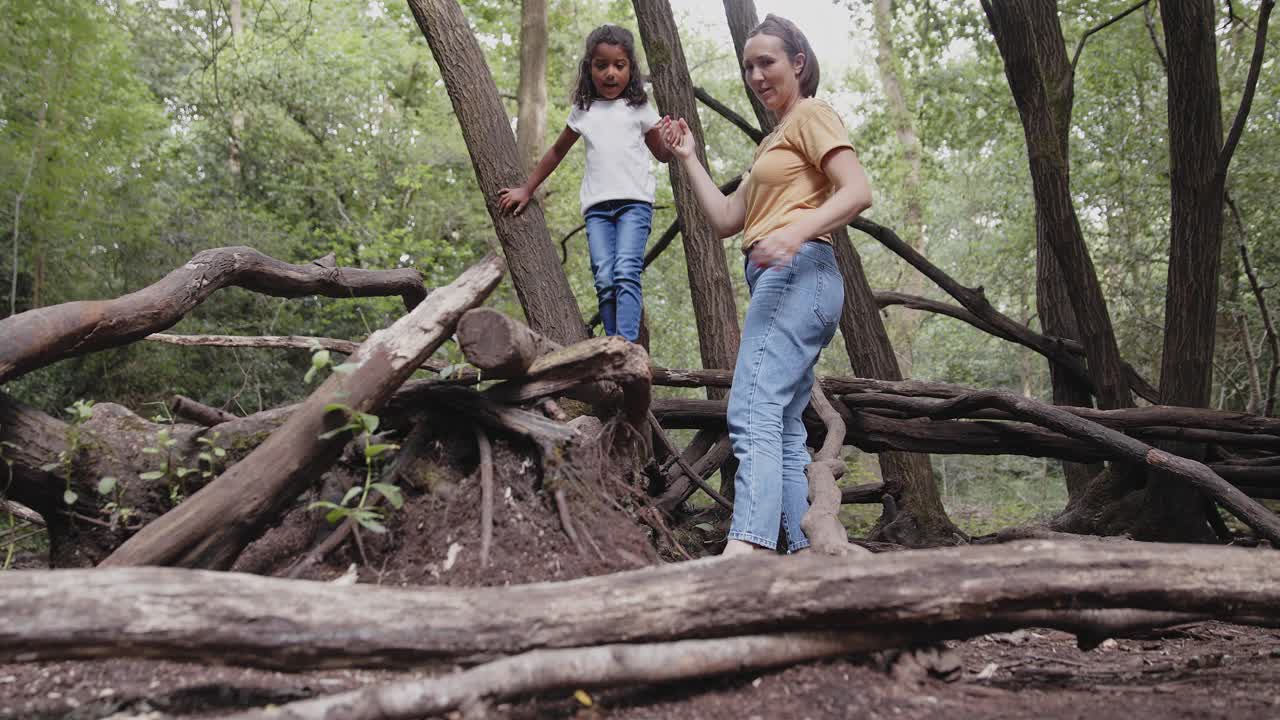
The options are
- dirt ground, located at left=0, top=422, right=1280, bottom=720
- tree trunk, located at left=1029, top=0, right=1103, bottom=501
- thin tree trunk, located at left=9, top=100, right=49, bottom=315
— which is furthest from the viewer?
thin tree trunk, located at left=9, top=100, right=49, bottom=315

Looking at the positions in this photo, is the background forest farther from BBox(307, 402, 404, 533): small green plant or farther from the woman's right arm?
the woman's right arm

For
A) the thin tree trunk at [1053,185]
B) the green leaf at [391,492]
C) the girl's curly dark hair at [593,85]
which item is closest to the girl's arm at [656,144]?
the girl's curly dark hair at [593,85]

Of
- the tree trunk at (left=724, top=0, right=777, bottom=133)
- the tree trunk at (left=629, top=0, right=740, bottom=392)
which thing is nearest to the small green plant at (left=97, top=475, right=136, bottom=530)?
the tree trunk at (left=629, top=0, right=740, bottom=392)

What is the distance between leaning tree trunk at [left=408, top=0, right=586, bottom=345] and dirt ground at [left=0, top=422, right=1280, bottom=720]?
1398 mm

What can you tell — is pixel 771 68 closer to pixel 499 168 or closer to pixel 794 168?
pixel 794 168

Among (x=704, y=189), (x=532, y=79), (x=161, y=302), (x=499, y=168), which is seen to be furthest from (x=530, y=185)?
(x=532, y=79)

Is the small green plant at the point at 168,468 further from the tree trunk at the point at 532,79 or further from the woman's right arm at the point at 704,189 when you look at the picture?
the tree trunk at the point at 532,79

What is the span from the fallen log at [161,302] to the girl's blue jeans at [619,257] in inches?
37.0

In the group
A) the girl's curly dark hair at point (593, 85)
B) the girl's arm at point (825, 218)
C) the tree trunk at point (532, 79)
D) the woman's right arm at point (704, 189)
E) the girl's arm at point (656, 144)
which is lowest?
the girl's arm at point (825, 218)

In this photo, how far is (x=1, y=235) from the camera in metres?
9.16

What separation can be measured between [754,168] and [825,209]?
0.43 meters

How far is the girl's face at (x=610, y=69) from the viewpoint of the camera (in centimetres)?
426

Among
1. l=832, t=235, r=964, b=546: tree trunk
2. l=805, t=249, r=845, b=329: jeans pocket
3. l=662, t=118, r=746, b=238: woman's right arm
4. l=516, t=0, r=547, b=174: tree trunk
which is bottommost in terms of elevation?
l=832, t=235, r=964, b=546: tree trunk

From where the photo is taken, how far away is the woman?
283 cm
